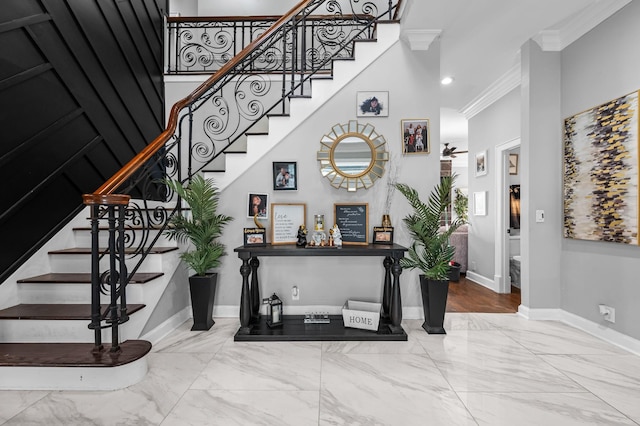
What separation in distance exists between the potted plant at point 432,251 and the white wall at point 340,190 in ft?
0.78

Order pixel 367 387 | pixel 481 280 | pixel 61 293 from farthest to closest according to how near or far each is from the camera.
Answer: pixel 481 280
pixel 61 293
pixel 367 387

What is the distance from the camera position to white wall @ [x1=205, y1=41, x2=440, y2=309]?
3.08 metres

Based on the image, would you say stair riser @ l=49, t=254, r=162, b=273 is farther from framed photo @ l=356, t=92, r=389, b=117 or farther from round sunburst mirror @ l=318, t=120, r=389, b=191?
framed photo @ l=356, t=92, r=389, b=117

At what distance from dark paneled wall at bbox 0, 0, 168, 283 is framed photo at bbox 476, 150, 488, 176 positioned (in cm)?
492

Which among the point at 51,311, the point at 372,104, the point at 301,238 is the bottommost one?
the point at 51,311

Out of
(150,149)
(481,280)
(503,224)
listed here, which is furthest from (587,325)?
(150,149)

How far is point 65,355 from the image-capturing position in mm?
1845

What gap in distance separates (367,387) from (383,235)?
56.1 inches

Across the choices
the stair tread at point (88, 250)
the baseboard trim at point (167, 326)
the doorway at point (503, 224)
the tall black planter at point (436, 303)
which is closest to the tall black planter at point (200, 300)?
the baseboard trim at point (167, 326)

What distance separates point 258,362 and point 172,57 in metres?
4.19

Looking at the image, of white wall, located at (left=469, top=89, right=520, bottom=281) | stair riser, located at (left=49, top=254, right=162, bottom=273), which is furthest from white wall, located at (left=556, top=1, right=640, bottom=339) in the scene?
stair riser, located at (left=49, top=254, right=162, bottom=273)

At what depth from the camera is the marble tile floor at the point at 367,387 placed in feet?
5.16

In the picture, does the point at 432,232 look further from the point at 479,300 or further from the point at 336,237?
the point at 479,300

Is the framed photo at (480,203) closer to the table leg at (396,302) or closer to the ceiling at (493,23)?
the ceiling at (493,23)
